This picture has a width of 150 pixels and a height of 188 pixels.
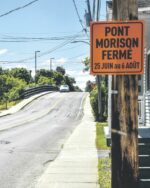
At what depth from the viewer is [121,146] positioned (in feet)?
22.7

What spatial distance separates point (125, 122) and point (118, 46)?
3.17ft

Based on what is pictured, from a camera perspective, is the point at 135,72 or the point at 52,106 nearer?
the point at 135,72

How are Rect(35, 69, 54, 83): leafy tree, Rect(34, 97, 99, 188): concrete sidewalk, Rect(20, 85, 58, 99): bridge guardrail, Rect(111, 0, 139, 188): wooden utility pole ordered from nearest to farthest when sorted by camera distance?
Rect(111, 0, 139, 188): wooden utility pole < Rect(34, 97, 99, 188): concrete sidewalk < Rect(20, 85, 58, 99): bridge guardrail < Rect(35, 69, 54, 83): leafy tree

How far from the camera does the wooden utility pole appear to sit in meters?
6.82

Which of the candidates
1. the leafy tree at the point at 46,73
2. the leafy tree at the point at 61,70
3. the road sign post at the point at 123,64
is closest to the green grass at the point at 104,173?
the road sign post at the point at 123,64

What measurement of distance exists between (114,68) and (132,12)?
2.42 feet

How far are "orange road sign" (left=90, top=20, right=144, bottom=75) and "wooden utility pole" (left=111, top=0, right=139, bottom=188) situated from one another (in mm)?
110

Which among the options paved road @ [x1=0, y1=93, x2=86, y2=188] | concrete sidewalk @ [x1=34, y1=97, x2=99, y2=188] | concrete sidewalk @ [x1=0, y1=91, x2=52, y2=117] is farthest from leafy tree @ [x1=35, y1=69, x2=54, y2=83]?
concrete sidewalk @ [x1=34, y1=97, x2=99, y2=188]

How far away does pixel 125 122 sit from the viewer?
271 inches

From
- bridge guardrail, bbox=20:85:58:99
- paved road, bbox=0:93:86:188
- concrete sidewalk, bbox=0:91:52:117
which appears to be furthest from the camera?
bridge guardrail, bbox=20:85:58:99

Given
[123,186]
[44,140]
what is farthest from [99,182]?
[44,140]

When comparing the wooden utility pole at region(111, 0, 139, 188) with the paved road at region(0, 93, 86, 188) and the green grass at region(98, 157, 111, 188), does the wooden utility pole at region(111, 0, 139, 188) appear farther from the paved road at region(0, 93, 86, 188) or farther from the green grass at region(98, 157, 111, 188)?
the paved road at region(0, 93, 86, 188)

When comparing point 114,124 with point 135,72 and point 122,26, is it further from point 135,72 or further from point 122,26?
point 122,26

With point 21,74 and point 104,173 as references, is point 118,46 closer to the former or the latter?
point 104,173
